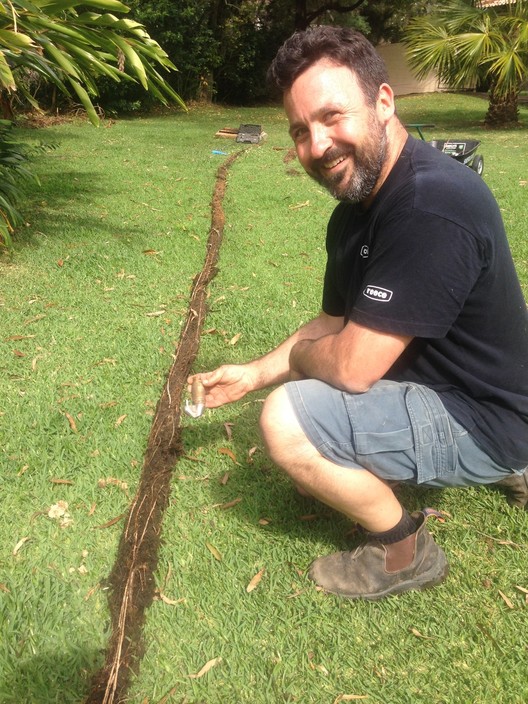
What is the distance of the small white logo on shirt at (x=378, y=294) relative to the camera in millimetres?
1578

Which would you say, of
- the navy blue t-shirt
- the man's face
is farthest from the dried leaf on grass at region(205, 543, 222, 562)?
the man's face

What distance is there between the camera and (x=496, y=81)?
11.4 m

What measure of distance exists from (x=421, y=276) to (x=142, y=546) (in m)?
1.21

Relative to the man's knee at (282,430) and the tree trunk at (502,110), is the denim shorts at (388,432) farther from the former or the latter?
the tree trunk at (502,110)

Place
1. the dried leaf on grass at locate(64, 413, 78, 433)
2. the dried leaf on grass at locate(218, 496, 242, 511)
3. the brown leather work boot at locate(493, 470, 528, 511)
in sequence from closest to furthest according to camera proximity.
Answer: the brown leather work boot at locate(493, 470, 528, 511)
the dried leaf on grass at locate(218, 496, 242, 511)
the dried leaf on grass at locate(64, 413, 78, 433)

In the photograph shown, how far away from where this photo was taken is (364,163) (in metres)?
1.72

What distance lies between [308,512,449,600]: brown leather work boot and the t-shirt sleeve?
0.68m

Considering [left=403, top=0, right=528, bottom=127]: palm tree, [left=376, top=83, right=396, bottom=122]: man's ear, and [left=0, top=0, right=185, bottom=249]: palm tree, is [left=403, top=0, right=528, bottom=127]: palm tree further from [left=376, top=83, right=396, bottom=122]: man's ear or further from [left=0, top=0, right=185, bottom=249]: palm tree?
[left=376, top=83, right=396, bottom=122]: man's ear

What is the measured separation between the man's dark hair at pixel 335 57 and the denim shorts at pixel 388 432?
85cm

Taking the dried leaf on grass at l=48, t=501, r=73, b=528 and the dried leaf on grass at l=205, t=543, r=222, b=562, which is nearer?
the dried leaf on grass at l=205, t=543, r=222, b=562

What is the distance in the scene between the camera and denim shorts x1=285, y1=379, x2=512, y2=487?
1.70m

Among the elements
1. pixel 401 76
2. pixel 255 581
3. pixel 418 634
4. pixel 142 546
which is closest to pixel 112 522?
pixel 142 546

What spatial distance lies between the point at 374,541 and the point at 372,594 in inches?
6.0

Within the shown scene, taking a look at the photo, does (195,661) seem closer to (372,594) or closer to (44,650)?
(44,650)
